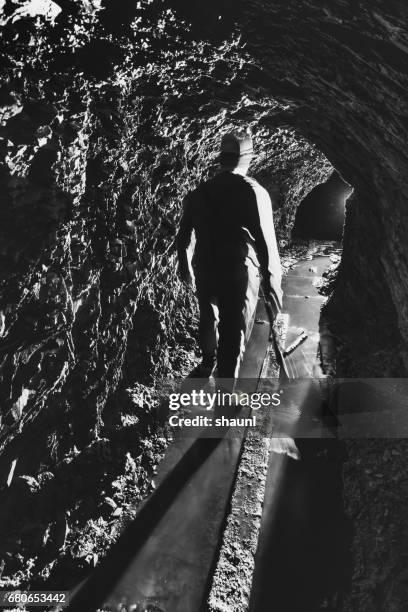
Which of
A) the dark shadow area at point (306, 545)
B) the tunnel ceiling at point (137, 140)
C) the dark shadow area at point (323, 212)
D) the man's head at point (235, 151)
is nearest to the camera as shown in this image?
the tunnel ceiling at point (137, 140)

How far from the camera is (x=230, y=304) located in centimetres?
227

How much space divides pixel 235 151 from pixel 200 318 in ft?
3.76

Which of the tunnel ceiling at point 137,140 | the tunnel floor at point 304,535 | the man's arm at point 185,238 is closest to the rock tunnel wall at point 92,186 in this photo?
the tunnel ceiling at point 137,140

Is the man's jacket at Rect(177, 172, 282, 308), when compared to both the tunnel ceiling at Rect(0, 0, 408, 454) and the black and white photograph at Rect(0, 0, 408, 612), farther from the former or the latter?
the tunnel ceiling at Rect(0, 0, 408, 454)

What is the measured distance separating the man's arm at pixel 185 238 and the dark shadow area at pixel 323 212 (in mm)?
8810

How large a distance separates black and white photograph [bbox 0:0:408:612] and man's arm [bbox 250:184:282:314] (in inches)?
0.5

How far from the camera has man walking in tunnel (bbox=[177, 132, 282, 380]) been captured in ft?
6.73

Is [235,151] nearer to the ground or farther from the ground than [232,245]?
farther from the ground

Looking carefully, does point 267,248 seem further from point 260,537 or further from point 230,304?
point 260,537

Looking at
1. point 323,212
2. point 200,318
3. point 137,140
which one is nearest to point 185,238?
point 200,318

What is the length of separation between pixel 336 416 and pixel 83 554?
7.30 feet

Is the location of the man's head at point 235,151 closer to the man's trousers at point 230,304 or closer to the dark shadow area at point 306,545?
the man's trousers at point 230,304

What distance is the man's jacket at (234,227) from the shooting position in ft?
6.70

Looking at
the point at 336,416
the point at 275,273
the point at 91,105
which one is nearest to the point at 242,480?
the point at 336,416
